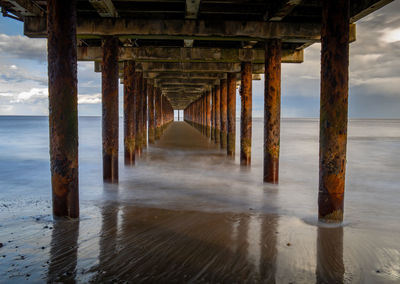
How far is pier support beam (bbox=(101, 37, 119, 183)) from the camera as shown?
699 cm

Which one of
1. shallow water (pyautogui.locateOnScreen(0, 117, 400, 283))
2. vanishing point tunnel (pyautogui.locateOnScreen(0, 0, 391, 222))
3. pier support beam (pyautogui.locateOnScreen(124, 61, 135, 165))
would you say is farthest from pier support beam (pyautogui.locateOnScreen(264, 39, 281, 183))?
pier support beam (pyautogui.locateOnScreen(124, 61, 135, 165))

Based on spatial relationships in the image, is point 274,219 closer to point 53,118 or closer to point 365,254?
point 365,254

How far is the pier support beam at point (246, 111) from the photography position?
9.73 m

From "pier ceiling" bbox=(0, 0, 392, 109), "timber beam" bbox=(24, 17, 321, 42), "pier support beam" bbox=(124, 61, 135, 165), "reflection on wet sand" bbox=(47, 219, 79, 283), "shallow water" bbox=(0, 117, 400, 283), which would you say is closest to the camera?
"reflection on wet sand" bbox=(47, 219, 79, 283)

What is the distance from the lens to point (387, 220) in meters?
4.59

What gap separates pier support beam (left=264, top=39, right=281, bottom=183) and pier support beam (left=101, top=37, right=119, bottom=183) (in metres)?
3.24

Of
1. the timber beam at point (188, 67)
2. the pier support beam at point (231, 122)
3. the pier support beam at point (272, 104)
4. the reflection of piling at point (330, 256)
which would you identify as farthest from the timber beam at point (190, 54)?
the reflection of piling at point (330, 256)

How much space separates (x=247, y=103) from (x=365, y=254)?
267 inches

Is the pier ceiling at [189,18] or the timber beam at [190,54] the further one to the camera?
the timber beam at [190,54]

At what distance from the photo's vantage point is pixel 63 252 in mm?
3232

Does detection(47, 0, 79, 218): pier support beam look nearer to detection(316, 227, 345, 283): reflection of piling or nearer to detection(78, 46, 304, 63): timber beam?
detection(316, 227, 345, 283): reflection of piling

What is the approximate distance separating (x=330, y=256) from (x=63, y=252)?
2617mm

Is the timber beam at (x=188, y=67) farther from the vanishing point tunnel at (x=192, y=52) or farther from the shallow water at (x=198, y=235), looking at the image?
the shallow water at (x=198, y=235)

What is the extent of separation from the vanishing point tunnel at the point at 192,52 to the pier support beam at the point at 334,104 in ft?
0.04
